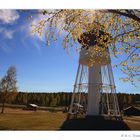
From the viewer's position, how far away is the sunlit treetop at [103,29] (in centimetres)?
607

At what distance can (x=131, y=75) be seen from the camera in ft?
20.9

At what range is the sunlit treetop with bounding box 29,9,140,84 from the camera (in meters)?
6.07

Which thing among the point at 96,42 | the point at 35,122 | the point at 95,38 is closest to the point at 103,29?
the point at 95,38

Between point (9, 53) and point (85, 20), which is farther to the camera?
point (85, 20)

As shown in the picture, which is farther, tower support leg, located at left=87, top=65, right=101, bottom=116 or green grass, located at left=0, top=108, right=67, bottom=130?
tower support leg, located at left=87, top=65, right=101, bottom=116

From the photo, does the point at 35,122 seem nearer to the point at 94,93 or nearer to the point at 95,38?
the point at 95,38

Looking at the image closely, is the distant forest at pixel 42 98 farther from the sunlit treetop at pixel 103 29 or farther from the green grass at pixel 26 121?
the sunlit treetop at pixel 103 29

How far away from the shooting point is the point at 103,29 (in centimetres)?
650

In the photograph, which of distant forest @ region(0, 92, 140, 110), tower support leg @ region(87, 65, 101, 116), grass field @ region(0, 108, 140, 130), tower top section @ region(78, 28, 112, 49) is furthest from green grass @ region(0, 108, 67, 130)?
tower support leg @ region(87, 65, 101, 116)

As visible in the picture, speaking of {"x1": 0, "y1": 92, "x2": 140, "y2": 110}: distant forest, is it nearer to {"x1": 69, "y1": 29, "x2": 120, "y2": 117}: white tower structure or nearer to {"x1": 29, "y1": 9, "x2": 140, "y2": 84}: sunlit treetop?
{"x1": 29, "y1": 9, "x2": 140, "y2": 84}: sunlit treetop

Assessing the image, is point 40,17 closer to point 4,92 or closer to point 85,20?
point 85,20
